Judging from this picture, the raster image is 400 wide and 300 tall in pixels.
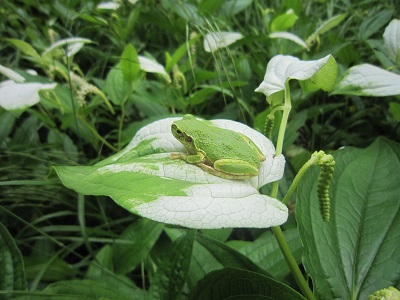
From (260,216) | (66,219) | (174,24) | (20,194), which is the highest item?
(174,24)

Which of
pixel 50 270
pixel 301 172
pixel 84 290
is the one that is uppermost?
pixel 301 172

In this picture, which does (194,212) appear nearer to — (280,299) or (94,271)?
(280,299)

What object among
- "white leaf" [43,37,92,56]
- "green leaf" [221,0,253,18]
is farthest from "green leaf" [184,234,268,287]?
"green leaf" [221,0,253,18]

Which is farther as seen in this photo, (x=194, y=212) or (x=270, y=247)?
(x=270, y=247)

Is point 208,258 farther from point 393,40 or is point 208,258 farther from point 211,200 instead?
point 393,40

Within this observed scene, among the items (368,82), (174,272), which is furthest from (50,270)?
(368,82)

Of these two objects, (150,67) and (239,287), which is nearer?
(239,287)

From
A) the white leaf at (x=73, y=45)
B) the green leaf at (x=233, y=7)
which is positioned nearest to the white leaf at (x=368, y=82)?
the white leaf at (x=73, y=45)

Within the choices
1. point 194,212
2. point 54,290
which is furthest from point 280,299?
point 54,290
